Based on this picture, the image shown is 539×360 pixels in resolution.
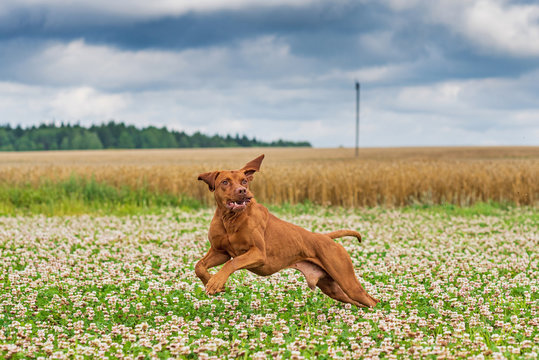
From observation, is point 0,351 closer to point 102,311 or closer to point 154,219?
point 102,311

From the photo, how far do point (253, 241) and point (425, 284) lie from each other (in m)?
4.55

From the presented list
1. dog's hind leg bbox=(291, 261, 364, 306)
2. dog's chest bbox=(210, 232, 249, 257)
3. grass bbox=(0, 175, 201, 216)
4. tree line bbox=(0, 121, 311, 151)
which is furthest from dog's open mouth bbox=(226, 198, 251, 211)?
tree line bbox=(0, 121, 311, 151)

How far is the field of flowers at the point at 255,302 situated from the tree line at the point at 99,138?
4503 inches

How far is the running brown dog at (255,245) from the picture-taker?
6.54 meters

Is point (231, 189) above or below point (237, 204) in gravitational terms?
above

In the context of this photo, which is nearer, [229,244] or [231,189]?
[231,189]

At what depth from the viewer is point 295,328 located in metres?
7.19

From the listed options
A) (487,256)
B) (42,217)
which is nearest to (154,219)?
(42,217)

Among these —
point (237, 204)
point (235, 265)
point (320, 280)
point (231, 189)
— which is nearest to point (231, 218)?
point (237, 204)

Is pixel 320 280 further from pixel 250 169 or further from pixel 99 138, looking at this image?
pixel 99 138

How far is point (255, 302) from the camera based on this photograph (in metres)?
8.39

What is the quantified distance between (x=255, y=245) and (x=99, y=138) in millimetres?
134828

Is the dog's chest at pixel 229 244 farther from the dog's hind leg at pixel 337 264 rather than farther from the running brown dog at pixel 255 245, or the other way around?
the dog's hind leg at pixel 337 264

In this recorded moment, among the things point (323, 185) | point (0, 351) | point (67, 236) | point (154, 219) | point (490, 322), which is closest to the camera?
point (0, 351)
